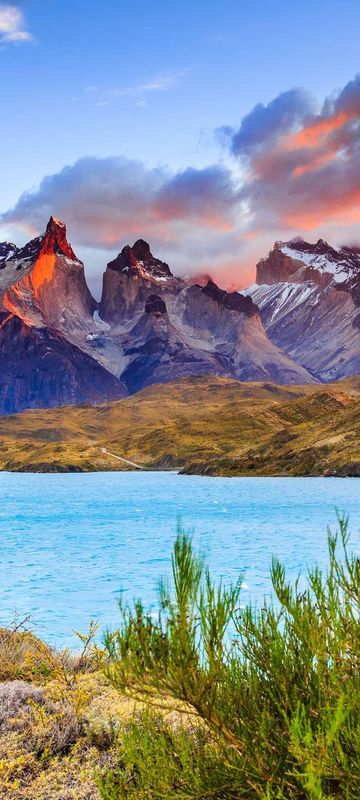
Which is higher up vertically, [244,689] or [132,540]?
[244,689]

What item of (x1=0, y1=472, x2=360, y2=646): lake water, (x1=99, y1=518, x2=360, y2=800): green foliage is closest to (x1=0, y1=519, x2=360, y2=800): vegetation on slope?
(x1=99, y1=518, x2=360, y2=800): green foliage

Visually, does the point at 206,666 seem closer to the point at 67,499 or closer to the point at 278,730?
the point at 278,730

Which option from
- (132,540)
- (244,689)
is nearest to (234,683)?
(244,689)

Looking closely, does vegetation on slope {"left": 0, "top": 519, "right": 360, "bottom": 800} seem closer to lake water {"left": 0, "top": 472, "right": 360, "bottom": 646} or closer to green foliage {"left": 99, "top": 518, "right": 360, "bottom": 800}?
green foliage {"left": 99, "top": 518, "right": 360, "bottom": 800}

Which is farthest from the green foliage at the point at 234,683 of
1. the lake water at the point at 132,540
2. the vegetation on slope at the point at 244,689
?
the lake water at the point at 132,540

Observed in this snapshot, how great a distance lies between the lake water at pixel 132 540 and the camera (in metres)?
30.5

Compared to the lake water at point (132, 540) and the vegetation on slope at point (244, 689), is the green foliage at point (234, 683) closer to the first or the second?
the vegetation on slope at point (244, 689)

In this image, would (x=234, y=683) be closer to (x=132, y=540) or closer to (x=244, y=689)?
(x=244, y=689)

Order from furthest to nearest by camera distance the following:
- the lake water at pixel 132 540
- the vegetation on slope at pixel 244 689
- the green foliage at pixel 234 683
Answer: the lake water at pixel 132 540 → the green foliage at pixel 234 683 → the vegetation on slope at pixel 244 689

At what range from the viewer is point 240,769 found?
5.07m

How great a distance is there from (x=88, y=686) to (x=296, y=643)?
548 centimetres

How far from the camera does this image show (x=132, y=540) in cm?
5412

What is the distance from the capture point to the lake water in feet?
100

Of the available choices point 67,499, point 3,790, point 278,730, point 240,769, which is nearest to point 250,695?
point 278,730
